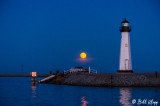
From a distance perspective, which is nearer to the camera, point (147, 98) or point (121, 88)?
point (147, 98)

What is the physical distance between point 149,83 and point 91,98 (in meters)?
14.7

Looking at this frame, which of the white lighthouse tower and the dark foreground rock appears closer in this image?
the dark foreground rock

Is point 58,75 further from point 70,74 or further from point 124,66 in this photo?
point 124,66

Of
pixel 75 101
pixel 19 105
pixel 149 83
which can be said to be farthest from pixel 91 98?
pixel 149 83

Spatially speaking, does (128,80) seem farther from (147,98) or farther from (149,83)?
(147,98)

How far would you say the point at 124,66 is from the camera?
6109cm

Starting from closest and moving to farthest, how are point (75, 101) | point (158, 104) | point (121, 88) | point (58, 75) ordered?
point (158, 104)
point (75, 101)
point (121, 88)
point (58, 75)

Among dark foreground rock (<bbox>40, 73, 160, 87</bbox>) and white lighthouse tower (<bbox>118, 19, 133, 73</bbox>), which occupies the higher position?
white lighthouse tower (<bbox>118, 19, 133, 73</bbox>)

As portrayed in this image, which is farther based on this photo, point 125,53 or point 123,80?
point 125,53

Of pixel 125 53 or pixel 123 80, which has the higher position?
pixel 125 53

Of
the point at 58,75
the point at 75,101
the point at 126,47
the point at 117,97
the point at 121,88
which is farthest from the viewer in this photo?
the point at 58,75

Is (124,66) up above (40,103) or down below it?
above

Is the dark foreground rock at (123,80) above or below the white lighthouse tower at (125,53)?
below

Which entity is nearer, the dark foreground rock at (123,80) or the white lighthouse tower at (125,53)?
the dark foreground rock at (123,80)
